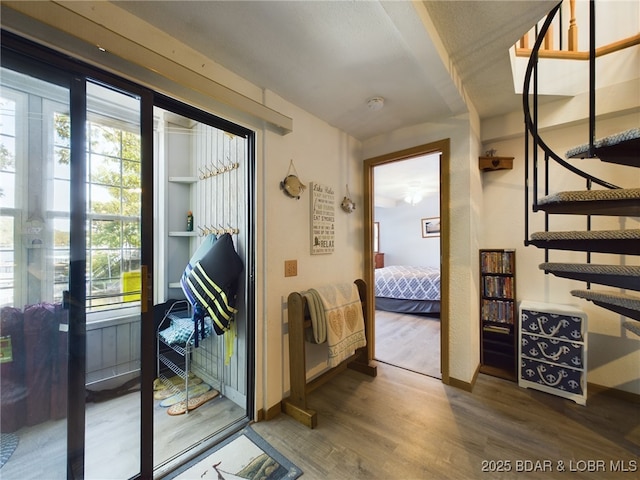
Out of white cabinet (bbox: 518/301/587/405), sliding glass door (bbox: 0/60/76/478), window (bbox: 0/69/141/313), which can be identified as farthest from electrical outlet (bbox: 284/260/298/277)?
white cabinet (bbox: 518/301/587/405)

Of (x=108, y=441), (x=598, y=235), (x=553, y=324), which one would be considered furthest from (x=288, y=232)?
(x=553, y=324)

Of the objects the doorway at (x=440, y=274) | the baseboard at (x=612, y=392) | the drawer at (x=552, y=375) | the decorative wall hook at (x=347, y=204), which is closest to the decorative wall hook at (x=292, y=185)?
the decorative wall hook at (x=347, y=204)

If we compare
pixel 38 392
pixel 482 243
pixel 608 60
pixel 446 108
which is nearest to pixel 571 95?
pixel 608 60

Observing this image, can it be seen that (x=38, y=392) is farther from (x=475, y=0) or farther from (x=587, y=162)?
(x=587, y=162)

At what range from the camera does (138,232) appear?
4.46 feet

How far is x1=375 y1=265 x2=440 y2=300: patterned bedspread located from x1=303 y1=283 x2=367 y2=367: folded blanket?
8.35 feet

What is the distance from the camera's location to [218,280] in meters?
1.86

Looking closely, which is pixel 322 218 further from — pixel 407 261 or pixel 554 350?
pixel 407 261

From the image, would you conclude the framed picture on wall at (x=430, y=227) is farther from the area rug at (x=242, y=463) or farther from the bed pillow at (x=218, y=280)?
the area rug at (x=242, y=463)

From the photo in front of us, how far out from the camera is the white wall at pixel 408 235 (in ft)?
22.1

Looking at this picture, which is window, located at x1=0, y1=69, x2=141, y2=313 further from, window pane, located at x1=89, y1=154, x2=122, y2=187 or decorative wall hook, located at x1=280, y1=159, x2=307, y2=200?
decorative wall hook, located at x1=280, y1=159, x2=307, y2=200

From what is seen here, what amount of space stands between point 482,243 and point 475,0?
6.87ft

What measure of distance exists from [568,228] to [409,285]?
2.54 metres

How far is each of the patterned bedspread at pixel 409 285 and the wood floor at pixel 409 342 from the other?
1.18 feet
